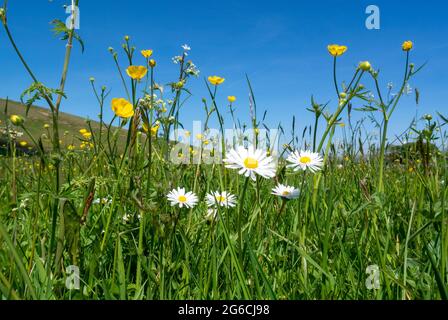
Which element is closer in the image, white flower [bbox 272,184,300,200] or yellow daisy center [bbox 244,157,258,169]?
yellow daisy center [bbox 244,157,258,169]

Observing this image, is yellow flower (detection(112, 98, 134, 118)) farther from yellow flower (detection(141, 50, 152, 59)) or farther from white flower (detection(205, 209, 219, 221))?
yellow flower (detection(141, 50, 152, 59))

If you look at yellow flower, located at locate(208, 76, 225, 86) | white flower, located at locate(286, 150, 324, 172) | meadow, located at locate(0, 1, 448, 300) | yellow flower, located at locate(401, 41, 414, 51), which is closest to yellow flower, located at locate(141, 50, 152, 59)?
meadow, located at locate(0, 1, 448, 300)

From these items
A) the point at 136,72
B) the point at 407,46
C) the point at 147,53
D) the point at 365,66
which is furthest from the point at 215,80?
the point at 365,66

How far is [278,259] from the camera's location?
119cm

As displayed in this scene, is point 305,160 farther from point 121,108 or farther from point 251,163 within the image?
point 121,108

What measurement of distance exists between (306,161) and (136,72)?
0.70 meters

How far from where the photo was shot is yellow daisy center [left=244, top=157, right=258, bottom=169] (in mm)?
1040

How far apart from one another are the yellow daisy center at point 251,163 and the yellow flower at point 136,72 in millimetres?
626

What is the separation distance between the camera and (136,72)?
1469mm

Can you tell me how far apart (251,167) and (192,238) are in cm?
42

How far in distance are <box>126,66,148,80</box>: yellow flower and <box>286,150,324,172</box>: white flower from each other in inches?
24.5

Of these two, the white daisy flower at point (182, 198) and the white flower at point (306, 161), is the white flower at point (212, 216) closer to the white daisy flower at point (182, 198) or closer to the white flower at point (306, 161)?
the white daisy flower at point (182, 198)

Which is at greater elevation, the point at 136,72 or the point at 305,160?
the point at 136,72

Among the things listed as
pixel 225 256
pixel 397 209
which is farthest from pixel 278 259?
pixel 397 209
